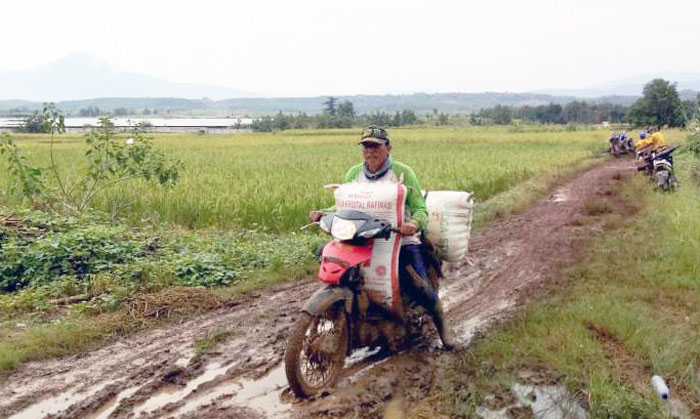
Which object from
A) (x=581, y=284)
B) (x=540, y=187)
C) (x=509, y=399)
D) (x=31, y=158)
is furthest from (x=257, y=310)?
(x=31, y=158)

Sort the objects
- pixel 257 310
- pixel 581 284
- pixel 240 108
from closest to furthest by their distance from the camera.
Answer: pixel 257 310
pixel 581 284
pixel 240 108

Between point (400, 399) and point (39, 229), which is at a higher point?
point (39, 229)

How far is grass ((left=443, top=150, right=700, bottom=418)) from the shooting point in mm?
4008

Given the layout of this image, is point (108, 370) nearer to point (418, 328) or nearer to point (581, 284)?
point (418, 328)

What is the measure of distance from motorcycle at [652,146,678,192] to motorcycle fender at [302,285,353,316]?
35.8 feet

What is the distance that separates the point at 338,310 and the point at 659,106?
49.9m

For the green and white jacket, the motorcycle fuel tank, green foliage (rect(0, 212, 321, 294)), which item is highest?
the green and white jacket

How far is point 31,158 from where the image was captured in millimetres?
20375

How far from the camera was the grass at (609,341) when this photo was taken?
13.1 feet

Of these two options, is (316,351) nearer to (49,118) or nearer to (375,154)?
(375,154)

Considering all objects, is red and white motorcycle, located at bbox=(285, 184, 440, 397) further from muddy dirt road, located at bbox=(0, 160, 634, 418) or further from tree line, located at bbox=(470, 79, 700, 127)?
tree line, located at bbox=(470, 79, 700, 127)

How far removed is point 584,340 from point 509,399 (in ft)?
3.63

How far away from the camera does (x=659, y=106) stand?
1866 inches

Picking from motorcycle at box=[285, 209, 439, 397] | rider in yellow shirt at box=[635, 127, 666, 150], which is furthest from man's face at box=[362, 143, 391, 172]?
rider in yellow shirt at box=[635, 127, 666, 150]
